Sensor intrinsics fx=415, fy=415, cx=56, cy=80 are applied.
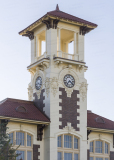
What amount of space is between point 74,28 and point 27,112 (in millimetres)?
8481

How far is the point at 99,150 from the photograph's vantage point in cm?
3528

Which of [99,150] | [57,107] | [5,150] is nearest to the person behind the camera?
[5,150]

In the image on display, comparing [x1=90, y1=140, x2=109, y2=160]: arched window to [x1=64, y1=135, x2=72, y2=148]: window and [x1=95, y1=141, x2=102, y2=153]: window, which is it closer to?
[x1=95, y1=141, x2=102, y2=153]: window

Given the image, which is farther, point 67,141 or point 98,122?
point 98,122

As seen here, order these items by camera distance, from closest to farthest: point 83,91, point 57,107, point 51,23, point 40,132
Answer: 1. point 40,132
2. point 57,107
3. point 51,23
4. point 83,91

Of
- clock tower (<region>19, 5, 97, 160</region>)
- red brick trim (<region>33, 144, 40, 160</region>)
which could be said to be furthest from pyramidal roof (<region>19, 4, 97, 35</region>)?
red brick trim (<region>33, 144, 40, 160</region>)

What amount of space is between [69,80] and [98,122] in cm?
445

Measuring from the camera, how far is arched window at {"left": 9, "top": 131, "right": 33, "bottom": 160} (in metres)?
31.2

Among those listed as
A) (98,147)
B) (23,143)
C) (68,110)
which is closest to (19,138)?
(23,143)

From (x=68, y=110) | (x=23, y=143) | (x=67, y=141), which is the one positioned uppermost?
(x=68, y=110)

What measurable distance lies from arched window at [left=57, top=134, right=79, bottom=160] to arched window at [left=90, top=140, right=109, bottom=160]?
6.57ft

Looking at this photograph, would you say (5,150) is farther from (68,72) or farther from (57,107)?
(68,72)

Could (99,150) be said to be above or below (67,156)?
above

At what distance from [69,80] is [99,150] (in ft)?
21.6
